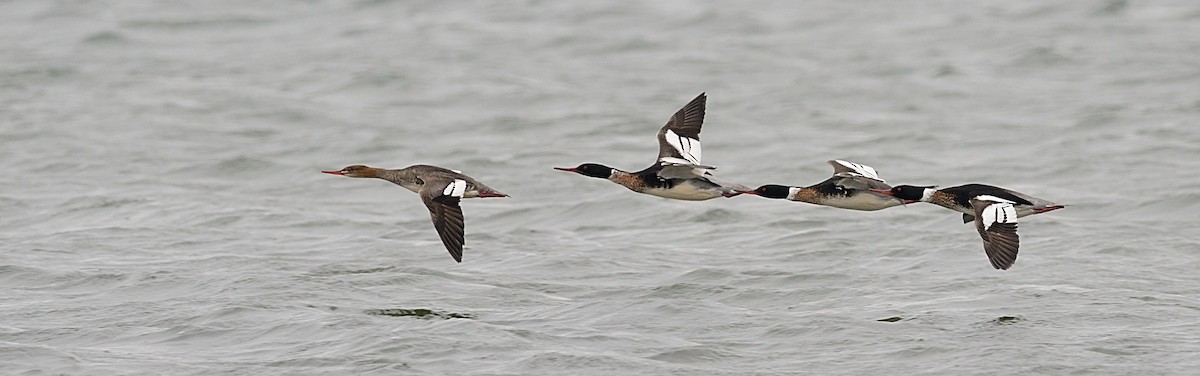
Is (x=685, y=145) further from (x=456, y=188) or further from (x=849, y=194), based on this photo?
(x=456, y=188)

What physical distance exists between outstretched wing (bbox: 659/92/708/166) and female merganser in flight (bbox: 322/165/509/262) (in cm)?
133

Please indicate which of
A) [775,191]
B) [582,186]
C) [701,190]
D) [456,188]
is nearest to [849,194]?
[775,191]

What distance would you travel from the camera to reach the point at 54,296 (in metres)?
11.3

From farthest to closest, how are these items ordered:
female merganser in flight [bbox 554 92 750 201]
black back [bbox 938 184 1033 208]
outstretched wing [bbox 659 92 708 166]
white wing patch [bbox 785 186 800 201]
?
outstretched wing [bbox 659 92 708 166] → white wing patch [bbox 785 186 800 201] → female merganser in flight [bbox 554 92 750 201] → black back [bbox 938 184 1033 208]

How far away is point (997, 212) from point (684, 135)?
2316mm

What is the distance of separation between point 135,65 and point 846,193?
13.7 metres

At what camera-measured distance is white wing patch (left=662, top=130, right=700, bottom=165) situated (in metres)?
11.5

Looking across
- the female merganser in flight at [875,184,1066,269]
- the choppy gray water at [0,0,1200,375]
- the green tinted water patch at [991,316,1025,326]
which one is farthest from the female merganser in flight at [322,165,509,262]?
the green tinted water patch at [991,316,1025,326]

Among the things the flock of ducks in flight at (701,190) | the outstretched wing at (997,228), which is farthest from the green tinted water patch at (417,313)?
the outstretched wing at (997,228)

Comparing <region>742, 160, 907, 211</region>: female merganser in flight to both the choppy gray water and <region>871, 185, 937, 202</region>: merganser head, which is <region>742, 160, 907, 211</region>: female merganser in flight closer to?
<region>871, 185, 937, 202</region>: merganser head

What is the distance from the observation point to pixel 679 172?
1109 centimetres

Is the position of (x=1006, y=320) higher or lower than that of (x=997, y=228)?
lower

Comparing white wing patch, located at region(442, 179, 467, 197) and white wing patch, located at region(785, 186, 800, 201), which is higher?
white wing patch, located at region(785, 186, 800, 201)

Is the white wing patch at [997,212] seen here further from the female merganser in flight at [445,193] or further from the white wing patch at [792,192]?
the female merganser in flight at [445,193]
